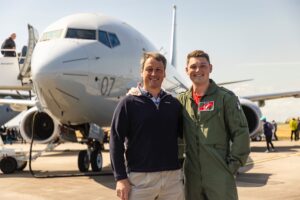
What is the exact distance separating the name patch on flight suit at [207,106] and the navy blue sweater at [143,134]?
213 mm

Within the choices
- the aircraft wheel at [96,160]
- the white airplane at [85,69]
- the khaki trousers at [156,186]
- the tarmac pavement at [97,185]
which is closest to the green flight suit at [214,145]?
the khaki trousers at [156,186]

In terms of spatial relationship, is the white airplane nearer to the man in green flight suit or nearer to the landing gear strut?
the landing gear strut

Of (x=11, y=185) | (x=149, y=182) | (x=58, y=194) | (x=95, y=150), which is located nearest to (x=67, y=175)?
(x=95, y=150)

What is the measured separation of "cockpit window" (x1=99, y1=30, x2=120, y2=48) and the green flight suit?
5724 millimetres

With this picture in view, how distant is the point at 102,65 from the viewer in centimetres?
812

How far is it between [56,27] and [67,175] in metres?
3.31

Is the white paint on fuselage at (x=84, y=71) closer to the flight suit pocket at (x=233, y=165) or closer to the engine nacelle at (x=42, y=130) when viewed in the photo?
the engine nacelle at (x=42, y=130)

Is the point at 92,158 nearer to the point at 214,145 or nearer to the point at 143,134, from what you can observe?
the point at 143,134

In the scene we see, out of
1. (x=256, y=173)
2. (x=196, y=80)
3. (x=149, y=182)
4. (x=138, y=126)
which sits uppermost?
(x=196, y=80)

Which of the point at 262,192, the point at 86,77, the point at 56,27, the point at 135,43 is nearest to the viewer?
the point at 262,192

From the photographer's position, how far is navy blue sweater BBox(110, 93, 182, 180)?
304 cm

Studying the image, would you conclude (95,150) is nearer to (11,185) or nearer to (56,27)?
(11,185)

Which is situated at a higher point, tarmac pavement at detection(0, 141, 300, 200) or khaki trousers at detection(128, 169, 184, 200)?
khaki trousers at detection(128, 169, 184, 200)

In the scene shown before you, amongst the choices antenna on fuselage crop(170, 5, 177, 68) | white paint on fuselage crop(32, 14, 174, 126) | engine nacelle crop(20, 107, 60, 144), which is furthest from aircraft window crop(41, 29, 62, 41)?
antenna on fuselage crop(170, 5, 177, 68)
